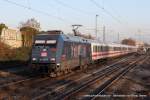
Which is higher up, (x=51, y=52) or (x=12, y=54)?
(x=51, y=52)

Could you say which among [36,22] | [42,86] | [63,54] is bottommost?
[42,86]

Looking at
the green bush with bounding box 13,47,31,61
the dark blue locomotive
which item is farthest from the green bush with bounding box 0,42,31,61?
the dark blue locomotive

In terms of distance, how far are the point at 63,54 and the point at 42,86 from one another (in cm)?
519

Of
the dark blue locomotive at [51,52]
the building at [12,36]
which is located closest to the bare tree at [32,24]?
the building at [12,36]

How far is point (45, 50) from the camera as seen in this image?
23.7m

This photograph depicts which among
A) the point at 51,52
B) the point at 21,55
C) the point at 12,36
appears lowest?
the point at 21,55

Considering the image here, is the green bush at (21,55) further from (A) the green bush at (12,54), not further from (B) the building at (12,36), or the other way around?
(B) the building at (12,36)

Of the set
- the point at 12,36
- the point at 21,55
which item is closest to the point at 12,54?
the point at 21,55

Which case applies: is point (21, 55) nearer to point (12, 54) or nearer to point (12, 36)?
point (12, 54)

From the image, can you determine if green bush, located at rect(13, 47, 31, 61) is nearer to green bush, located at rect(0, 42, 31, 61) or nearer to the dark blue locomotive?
green bush, located at rect(0, 42, 31, 61)

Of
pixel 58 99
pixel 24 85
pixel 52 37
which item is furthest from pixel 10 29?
pixel 58 99

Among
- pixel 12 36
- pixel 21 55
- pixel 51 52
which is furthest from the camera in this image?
pixel 12 36

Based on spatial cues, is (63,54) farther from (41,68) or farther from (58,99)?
(58,99)

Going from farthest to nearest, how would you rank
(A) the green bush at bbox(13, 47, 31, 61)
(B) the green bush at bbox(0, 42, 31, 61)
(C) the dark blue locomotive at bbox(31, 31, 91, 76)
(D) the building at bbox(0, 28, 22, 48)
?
(D) the building at bbox(0, 28, 22, 48)
(A) the green bush at bbox(13, 47, 31, 61)
(B) the green bush at bbox(0, 42, 31, 61)
(C) the dark blue locomotive at bbox(31, 31, 91, 76)
